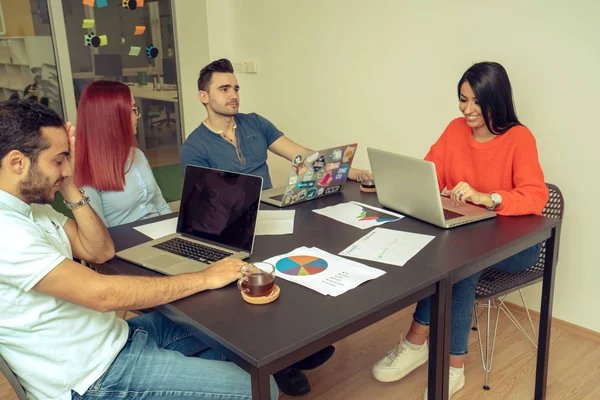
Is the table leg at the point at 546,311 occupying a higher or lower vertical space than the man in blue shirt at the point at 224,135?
lower

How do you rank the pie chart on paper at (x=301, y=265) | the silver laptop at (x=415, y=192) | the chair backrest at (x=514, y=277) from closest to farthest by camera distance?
1. the pie chart on paper at (x=301, y=265)
2. the silver laptop at (x=415, y=192)
3. the chair backrest at (x=514, y=277)

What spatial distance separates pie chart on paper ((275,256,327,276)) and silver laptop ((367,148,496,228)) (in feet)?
1.59

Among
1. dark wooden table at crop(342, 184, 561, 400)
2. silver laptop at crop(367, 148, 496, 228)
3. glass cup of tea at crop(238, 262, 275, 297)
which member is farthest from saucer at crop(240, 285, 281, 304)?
silver laptop at crop(367, 148, 496, 228)

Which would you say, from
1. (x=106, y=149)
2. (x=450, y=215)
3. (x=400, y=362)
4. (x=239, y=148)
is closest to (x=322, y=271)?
(x=450, y=215)

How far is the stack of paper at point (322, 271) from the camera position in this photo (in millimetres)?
1417

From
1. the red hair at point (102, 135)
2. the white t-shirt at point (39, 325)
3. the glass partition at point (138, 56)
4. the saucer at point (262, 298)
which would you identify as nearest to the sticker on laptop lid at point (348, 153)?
the red hair at point (102, 135)

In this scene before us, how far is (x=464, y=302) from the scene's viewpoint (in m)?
2.01

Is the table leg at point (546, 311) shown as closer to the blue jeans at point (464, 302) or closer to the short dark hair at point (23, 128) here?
the blue jeans at point (464, 302)

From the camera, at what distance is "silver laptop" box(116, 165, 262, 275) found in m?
1.61

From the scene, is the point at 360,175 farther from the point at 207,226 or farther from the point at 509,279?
the point at 207,226

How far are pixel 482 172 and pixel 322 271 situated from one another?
3.40 feet

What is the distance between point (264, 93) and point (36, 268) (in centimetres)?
297

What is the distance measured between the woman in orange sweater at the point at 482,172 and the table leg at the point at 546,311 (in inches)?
4.0

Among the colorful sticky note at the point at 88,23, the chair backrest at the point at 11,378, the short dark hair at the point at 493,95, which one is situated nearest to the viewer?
the chair backrest at the point at 11,378
